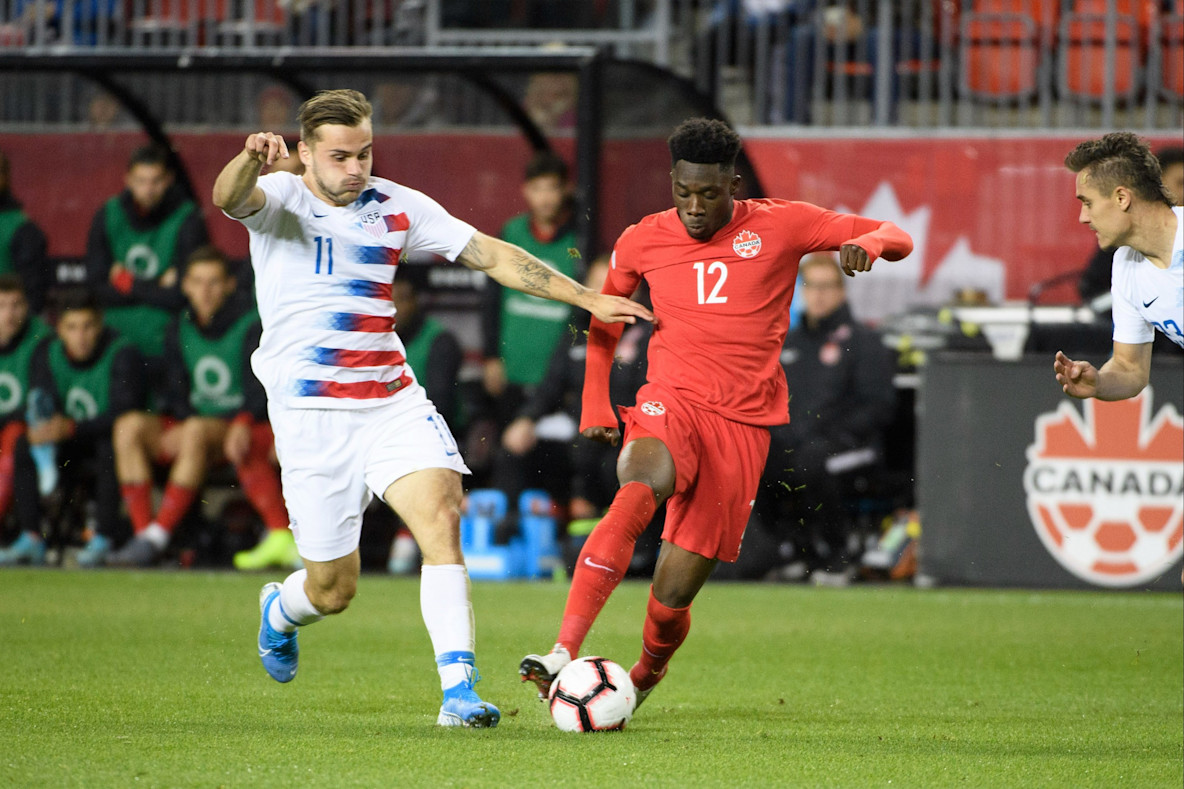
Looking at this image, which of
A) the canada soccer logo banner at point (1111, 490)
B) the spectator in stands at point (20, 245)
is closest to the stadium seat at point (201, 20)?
the spectator in stands at point (20, 245)

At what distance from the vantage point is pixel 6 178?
11570 millimetres

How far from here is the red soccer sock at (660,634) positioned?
539cm

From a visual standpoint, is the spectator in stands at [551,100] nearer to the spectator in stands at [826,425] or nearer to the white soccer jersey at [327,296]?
the spectator in stands at [826,425]

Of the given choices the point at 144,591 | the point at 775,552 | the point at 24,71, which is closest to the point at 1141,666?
the point at 775,552

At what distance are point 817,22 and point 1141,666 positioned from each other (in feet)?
24.7

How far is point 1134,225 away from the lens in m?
4.70

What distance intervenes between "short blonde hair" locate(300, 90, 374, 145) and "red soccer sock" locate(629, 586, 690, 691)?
1828 mm

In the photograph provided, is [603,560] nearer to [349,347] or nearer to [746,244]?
[349,347]

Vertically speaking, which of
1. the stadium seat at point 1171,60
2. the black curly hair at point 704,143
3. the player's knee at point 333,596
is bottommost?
the player's knee at point 333,596

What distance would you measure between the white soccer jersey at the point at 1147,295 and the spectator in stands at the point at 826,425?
16.0 ft

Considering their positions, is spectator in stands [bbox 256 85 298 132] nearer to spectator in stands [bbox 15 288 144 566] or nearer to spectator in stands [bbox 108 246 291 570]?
spectator in stands [bbox 108 246 291 570]

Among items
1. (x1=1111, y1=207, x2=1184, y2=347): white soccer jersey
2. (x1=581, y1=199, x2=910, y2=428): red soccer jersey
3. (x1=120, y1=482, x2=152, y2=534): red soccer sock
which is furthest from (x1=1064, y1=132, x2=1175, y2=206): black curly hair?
(x1=120, y1=482, x2=152, y2=534): red soccer sock

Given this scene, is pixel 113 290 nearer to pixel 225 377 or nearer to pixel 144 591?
pixel 225 377

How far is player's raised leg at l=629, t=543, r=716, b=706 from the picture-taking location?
5383 millimetres
